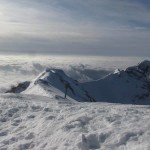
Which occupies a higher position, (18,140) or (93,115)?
(93,115)

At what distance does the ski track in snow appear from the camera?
45.9 ft

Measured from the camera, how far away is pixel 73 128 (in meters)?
16.2

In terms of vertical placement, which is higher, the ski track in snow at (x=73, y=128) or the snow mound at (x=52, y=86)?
the ski track in snow at (x=73, y=128)

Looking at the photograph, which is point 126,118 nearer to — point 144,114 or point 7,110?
point 144,114

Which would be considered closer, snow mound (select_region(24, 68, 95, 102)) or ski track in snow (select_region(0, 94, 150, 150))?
ski track in snow (select_region(0, 94, 150, 150))

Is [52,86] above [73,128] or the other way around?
the other way around

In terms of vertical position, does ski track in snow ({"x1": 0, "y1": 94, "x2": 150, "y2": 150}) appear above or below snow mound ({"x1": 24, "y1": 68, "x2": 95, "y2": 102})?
above

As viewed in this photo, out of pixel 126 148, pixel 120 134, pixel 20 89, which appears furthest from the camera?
pixel 20 89

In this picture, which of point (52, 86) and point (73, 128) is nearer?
point (73, 128)

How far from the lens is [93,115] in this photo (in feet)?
57.7

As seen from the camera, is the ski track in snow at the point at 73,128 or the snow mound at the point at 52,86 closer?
the ski track in snow at the point at 73,128

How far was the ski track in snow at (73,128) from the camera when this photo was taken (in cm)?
1398

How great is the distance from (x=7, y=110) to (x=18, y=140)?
5.19 m

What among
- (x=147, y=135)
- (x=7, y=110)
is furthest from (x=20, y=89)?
(x=147, y=135)
